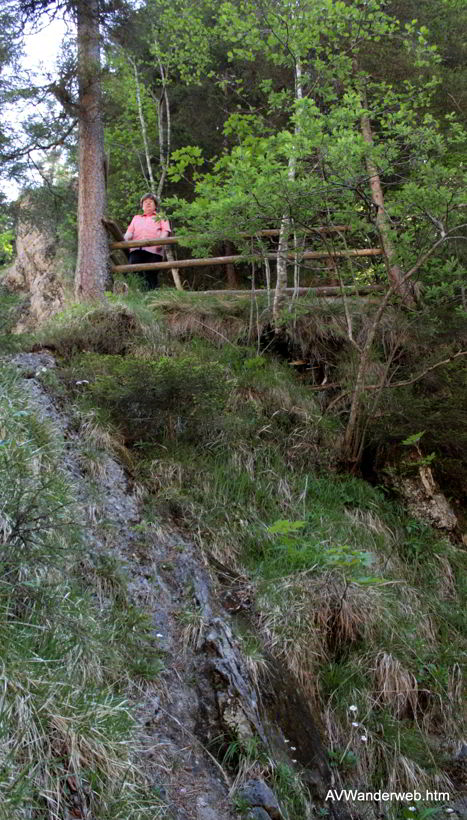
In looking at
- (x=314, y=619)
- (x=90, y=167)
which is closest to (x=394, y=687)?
(x=314, y=619)

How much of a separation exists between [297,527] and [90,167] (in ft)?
22.6

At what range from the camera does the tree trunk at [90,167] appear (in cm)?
875

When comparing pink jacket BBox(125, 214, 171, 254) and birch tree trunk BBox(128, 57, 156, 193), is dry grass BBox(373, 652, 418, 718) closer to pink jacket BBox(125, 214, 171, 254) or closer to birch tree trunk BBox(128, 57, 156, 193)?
pink jacket BBox(125, 214, 171, 254)

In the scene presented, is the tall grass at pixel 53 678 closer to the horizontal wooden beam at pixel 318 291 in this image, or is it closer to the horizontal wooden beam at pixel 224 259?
the horizontal wooden beam at pixel 224 259

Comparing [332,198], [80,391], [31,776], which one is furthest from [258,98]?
[31,776]

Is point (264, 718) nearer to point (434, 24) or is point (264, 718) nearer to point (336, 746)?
point (336, 746)

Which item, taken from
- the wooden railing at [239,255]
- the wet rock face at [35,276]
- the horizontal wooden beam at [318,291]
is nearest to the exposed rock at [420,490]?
the horizontal wooden beam at [318,291]

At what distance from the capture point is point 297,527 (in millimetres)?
4867

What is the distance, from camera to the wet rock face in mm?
11229

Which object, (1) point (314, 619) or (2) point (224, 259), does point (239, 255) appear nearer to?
(2) point (224, 259)

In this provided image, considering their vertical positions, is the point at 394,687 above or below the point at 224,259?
below

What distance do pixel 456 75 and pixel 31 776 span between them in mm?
10650

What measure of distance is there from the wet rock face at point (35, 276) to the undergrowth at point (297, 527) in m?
4.13

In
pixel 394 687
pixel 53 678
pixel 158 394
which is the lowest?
pixel 394 687
